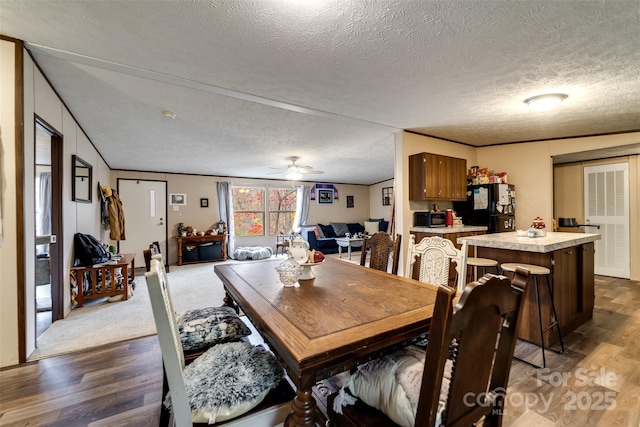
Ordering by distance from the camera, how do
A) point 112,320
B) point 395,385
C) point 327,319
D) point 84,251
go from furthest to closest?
1. point 84,251
2. point 112,320
3. point 327,319
4. point 395,385

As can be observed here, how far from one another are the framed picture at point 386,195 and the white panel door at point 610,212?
4.38 m

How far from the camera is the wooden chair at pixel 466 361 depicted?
72 cm

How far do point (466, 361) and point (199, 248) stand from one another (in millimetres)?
6432

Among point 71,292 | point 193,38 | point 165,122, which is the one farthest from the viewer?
point 165,122

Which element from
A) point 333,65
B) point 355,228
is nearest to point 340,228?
point 355,228

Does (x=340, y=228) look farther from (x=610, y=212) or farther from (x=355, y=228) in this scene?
(x=610, y=212)

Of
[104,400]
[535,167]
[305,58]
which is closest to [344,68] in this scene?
[305,58]

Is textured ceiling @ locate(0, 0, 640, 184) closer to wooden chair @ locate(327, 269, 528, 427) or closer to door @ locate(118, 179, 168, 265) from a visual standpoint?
wooden chair @ locate(327, 269, 528, 427)

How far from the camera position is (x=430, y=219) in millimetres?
4098

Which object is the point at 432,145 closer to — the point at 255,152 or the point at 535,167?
the point at 535,167

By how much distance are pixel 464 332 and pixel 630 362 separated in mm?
2479

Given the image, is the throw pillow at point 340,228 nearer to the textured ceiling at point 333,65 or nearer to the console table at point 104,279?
the textured ceiling at point 333,65

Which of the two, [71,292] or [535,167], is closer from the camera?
[71,292]

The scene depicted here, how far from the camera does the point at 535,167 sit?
14.8ft
